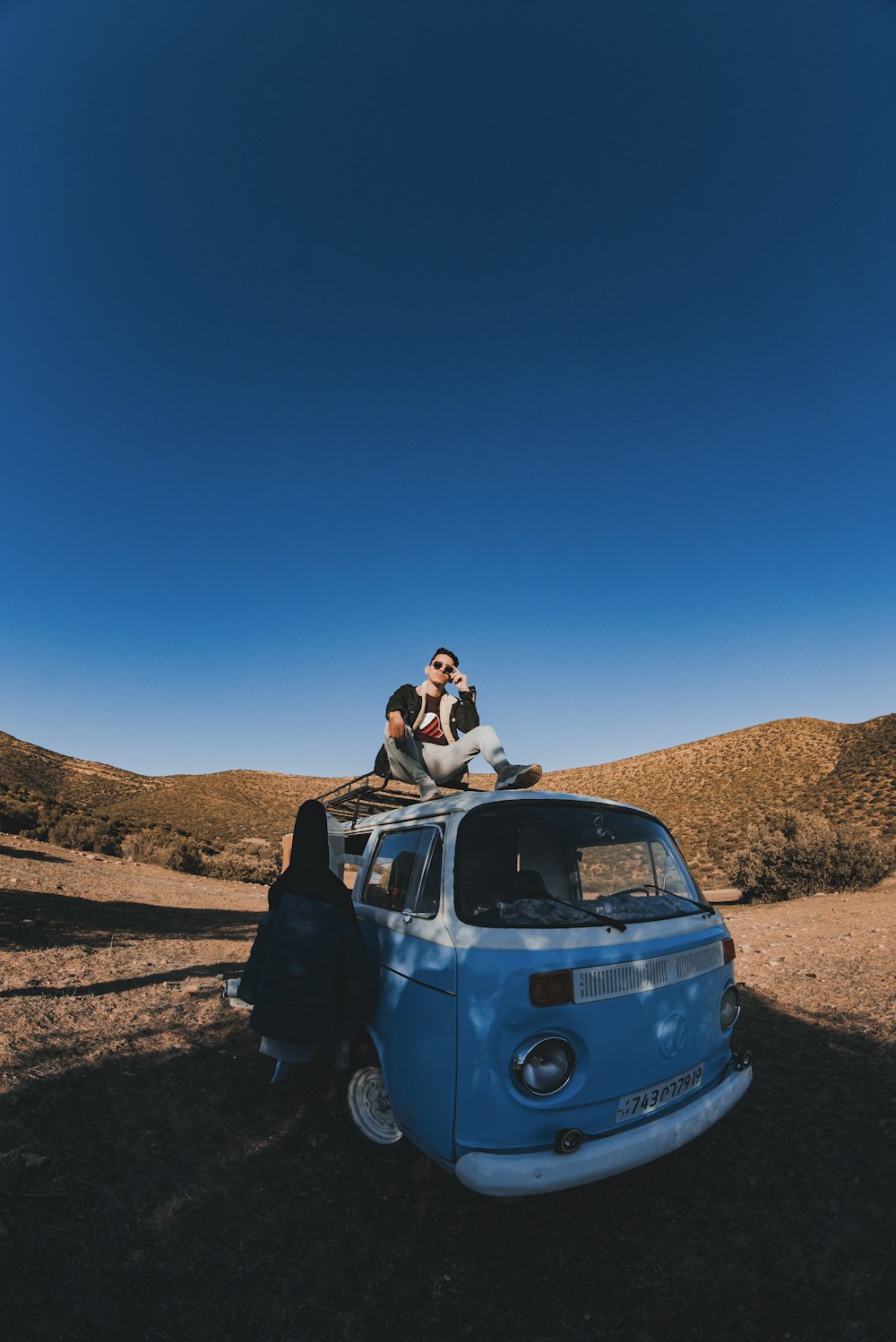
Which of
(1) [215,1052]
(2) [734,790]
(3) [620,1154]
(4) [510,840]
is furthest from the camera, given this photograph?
(2) [734,790]

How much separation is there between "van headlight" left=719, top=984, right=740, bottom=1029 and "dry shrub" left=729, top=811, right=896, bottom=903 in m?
13.7

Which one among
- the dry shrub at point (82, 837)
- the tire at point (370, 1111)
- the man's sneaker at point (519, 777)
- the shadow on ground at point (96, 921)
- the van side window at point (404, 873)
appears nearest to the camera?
the van side window at point (404, 873)

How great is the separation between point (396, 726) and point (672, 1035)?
2.66 meters

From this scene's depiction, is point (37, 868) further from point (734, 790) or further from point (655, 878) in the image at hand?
point (734, 790)

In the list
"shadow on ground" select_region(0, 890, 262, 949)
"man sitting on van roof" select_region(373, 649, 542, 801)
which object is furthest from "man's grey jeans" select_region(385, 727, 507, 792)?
"shadow on ground" select_region(0, 890, 262, 949)

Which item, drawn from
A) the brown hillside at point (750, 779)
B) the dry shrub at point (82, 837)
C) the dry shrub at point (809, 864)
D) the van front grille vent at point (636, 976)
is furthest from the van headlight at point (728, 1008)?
the dry shrub at point (82, 837)

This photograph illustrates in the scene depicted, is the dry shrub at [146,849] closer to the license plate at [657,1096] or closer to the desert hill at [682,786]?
the desert hill at [682,786]

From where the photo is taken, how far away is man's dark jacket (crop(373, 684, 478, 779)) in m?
4.79

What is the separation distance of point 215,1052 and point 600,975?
356 centimetres

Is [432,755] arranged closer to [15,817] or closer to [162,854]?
[162,854]

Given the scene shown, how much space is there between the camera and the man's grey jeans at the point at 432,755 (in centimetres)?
454

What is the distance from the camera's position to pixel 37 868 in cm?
1288

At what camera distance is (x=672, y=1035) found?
8.79 ft

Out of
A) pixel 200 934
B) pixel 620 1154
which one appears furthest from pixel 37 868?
pixel 620 1154
